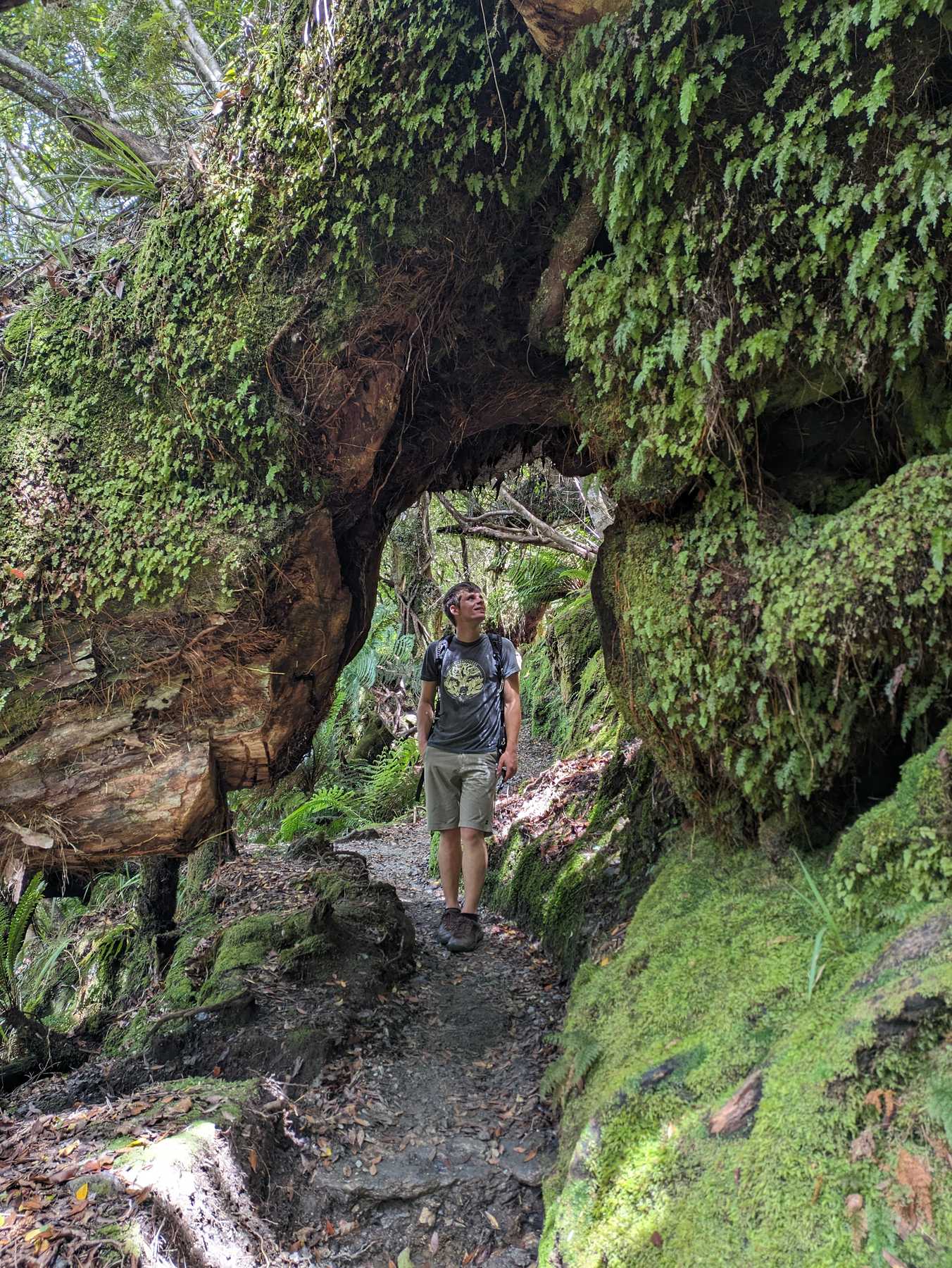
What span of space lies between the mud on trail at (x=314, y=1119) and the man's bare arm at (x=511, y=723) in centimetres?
143

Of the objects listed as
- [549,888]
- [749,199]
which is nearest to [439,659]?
[549,888]

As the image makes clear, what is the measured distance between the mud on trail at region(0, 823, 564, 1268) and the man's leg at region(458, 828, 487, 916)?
0.47 m

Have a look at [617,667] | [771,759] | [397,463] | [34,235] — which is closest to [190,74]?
[34,235]

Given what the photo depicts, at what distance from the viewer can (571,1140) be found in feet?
10.3

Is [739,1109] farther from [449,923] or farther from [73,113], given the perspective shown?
[73,113]

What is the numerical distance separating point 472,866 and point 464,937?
517 millimetres

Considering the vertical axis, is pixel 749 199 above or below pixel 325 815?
above

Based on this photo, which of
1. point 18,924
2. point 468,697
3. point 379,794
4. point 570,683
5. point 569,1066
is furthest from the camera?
point 379,794

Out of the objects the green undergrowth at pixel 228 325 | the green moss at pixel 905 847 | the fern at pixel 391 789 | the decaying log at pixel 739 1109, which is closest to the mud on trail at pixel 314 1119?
the decaying log at pixel 739 1109

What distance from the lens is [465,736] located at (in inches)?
226

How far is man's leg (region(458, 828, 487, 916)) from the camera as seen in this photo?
18.1 ft

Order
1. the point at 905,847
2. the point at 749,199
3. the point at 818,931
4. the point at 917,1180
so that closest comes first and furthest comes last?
the point at 917,1180 < the point at 905,847 < the point at 818,931 < the point at 749,199

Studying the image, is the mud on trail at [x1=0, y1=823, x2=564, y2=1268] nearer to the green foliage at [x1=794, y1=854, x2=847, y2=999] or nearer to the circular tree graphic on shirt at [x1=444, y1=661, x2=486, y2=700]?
the green foliage at [x1=794, y1=854, x2=847, y2=999]

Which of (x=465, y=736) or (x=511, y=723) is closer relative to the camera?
(x=511, y=723)
